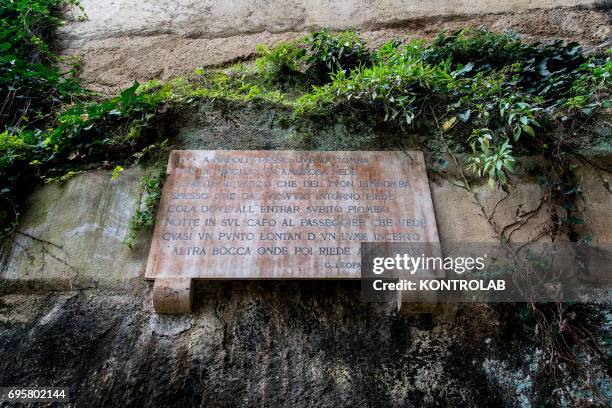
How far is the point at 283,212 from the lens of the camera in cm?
257

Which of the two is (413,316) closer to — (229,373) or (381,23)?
(229,373)

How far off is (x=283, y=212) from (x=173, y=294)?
81 cm

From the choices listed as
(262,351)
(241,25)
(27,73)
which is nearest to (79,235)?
(262,351)

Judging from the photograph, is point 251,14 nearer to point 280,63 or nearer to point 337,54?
point 280,63

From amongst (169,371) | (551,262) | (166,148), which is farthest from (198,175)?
(551,262)

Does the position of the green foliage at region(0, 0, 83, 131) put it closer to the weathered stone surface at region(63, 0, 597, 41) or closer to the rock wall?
the rock wall

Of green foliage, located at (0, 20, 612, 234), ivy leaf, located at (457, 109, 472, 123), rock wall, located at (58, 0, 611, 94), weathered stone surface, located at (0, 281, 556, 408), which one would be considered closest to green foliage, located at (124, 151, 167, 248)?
green foliage, located at (0, 20, 612, 234)

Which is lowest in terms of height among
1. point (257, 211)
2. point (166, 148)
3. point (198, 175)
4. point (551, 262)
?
point (551, 262)

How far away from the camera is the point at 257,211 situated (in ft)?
8.43

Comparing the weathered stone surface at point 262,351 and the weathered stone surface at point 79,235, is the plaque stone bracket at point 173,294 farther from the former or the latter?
the weathered stone surface at point 79,235

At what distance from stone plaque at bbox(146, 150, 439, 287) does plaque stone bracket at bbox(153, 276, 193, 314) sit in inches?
1.5

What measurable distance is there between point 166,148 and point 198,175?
422mm

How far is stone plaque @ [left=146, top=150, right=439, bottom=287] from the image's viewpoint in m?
2.39

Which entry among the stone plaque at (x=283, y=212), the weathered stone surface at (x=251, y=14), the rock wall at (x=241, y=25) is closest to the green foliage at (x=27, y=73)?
the rock wall at (x=241, y=25)
